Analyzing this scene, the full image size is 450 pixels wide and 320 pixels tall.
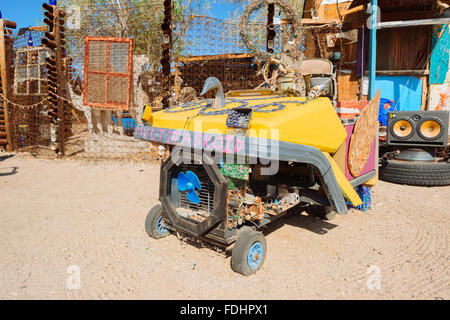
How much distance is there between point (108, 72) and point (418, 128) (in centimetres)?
710

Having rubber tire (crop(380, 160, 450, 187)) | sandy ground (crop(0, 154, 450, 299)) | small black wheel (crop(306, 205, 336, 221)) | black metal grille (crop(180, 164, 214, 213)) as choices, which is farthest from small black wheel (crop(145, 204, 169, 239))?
rubber tire (crop(380, 160, 450, 187))

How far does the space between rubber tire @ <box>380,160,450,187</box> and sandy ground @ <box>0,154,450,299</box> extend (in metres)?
0.45

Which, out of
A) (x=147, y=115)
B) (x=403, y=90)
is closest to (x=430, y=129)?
(x=403, y=90)

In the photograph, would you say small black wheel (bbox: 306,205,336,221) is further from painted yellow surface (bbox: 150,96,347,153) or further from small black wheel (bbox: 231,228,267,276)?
small black wheel (bbox: 231,228,267,276)

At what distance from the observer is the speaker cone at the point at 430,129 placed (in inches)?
210

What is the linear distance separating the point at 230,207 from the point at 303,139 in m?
0.90

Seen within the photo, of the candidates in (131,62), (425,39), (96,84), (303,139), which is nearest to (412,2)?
(425,39)

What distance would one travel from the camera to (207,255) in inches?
123

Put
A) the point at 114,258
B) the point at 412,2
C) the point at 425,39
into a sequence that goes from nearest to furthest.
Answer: the point at 114,258
the point at 412,2
the point at 425,39

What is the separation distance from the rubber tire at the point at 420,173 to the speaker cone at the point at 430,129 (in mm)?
509

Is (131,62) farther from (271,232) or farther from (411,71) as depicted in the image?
(411,71)

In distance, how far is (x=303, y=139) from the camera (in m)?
2.45

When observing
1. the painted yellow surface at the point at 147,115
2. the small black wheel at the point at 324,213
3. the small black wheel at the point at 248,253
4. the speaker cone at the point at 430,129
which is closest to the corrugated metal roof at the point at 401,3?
the speaker cone at the point at 430,129

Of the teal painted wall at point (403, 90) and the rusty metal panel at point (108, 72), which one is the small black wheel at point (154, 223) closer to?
the rusty metal panel at point (108, 72)
